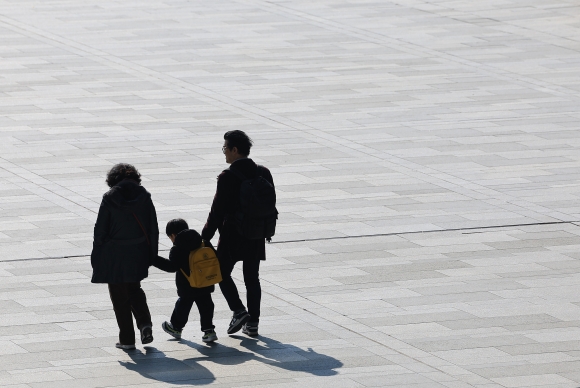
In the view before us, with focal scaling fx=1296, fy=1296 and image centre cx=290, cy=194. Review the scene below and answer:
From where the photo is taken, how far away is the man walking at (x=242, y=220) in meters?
9.88

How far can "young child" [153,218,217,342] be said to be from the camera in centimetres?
970

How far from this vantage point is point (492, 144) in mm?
17484

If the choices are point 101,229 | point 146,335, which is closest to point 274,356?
point 146,335

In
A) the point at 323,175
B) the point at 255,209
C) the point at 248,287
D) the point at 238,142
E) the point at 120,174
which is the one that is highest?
the point at 238,142

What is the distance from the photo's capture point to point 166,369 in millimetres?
9172

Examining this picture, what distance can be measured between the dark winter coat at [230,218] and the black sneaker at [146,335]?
0.81 metres

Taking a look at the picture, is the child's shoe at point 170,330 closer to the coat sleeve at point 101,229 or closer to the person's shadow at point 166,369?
→ the person's shadow at point 166,369

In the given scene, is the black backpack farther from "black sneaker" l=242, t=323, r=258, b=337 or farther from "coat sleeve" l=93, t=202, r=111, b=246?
"coat sleeve" l=93, t=202, r=111, b=246

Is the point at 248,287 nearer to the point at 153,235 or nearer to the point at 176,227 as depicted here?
the point at 176,227

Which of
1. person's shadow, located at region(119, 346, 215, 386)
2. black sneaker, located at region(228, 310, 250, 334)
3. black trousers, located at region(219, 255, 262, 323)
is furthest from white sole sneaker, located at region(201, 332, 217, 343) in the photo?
person's shadow, located at region(119, 346, 215, 386)

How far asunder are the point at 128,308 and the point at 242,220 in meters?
1.09

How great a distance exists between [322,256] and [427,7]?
16.5m

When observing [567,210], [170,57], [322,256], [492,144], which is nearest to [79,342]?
[322,256]

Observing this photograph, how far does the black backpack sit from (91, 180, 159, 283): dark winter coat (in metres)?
0.77
